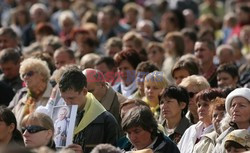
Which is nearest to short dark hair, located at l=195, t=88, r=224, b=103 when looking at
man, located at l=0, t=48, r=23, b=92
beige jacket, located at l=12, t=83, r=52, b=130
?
beige jacket, located at l=12, t=83, r=52, b=130

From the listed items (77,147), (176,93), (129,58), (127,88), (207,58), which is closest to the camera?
(77,147)

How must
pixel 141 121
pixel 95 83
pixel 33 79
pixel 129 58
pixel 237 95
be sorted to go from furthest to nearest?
pixel 129 58
pixel 33 79
pixel 95 83
pixel 237 95
pixel 141 121

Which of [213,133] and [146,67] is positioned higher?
[146,67]

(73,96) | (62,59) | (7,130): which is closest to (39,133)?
(7,130)

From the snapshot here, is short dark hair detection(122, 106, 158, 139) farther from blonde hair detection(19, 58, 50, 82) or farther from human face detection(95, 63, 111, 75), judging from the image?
human face detection(95, 63, 111, 75)

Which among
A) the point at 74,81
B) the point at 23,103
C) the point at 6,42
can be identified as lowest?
the point at 23,103

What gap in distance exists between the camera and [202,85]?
1262cm

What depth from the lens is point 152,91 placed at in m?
12.9

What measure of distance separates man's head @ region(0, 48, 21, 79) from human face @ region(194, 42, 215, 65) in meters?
2.90

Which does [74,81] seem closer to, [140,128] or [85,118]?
[85,118]

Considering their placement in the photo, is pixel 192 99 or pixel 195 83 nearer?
pixel 192 99

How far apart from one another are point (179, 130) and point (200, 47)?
14.1 feet

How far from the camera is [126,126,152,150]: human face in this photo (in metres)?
9.85

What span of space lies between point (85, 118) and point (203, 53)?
A: 5375mm
